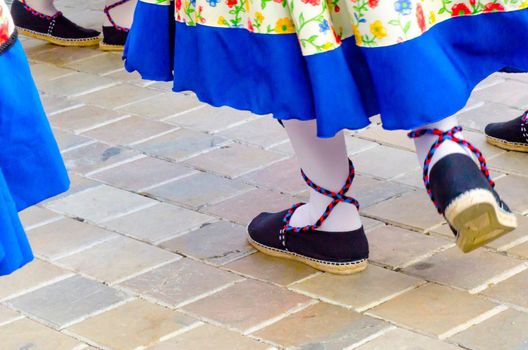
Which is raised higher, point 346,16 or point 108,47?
point 346,16

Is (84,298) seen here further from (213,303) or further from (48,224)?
(48,224)

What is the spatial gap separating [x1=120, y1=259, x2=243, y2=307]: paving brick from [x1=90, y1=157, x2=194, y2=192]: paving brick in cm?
50

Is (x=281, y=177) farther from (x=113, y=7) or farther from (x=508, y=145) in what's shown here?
(x=113, y=7)

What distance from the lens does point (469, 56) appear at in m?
2.06

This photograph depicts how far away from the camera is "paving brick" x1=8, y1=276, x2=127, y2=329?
2.23 m

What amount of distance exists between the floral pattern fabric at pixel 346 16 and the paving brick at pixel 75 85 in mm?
1661

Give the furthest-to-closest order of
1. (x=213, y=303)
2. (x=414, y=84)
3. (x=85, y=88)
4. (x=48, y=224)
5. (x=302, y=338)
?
(x=85, y=88) → (x=48, y=224) → (x=213, y=303) → (x=302, y=338) → (x=414, y=84)

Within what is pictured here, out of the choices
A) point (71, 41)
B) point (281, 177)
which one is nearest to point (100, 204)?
point (281, 177)

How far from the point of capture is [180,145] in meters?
3.15

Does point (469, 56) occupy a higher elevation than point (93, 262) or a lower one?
higher

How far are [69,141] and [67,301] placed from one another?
3.40 ft

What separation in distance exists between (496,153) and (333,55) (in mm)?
1068

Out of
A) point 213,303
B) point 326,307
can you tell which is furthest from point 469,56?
point 213,303

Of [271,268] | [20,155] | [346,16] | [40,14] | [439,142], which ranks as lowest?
[271,268]
